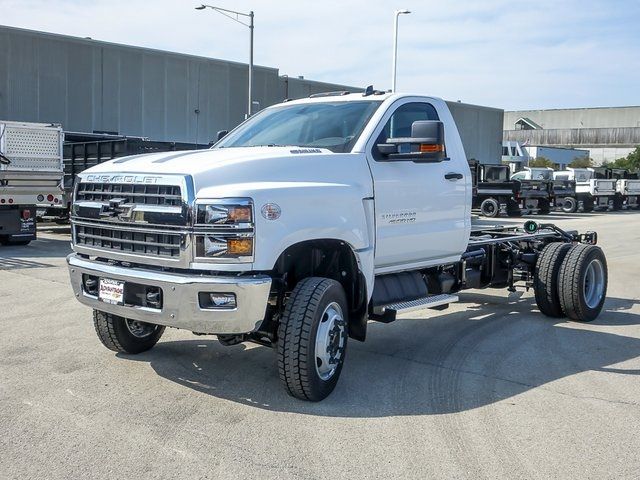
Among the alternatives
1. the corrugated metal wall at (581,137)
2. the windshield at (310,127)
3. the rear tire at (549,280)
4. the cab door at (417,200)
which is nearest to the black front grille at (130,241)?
the windshield at (310,127)

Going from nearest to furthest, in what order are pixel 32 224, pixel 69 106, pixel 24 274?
pixel 24 274 < pixel 32 224 < pixel 69 106

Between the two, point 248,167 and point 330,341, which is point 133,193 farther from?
point 330,341

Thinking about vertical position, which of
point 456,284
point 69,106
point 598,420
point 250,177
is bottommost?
point 598,420

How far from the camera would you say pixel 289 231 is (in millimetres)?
5039

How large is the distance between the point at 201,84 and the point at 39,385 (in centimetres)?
3687

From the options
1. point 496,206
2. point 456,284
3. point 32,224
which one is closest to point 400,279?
point 456,284

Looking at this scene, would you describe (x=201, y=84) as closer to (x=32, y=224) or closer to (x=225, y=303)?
(x=32, y=224)

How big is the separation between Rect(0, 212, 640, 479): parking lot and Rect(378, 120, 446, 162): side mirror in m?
1.82

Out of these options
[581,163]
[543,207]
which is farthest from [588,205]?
[581,163]

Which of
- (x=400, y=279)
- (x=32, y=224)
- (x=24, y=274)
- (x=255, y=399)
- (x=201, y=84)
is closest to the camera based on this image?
(x=255, y=399)

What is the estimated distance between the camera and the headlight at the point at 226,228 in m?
4.81

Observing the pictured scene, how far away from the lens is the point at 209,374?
5.99 meters

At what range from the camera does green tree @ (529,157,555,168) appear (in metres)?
74.1

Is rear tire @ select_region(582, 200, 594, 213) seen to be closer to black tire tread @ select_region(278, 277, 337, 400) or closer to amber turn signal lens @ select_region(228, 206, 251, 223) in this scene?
black tire tread @ select_region(278, 277, 337, 400)
